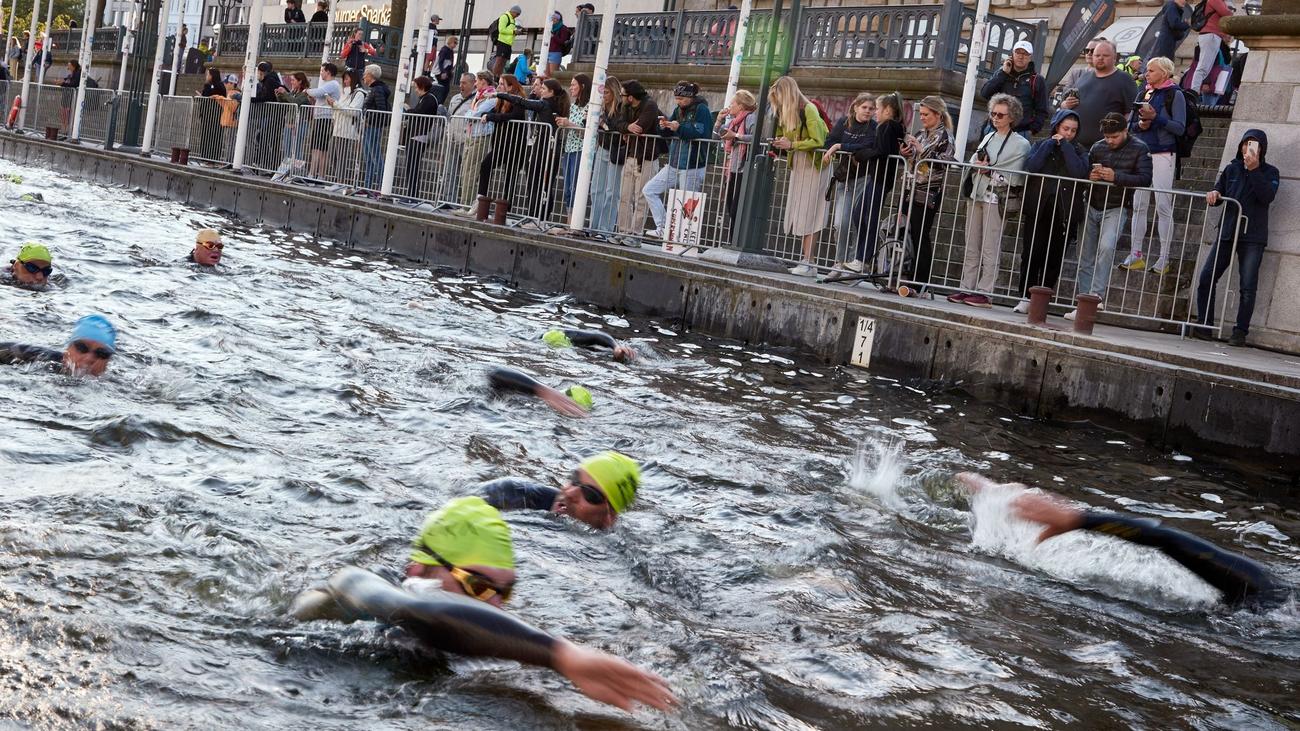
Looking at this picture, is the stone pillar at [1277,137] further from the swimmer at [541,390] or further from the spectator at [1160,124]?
the swimmer at [541,390]

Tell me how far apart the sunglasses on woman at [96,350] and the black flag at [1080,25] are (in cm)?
1201

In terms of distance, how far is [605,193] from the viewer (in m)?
A: 17.8

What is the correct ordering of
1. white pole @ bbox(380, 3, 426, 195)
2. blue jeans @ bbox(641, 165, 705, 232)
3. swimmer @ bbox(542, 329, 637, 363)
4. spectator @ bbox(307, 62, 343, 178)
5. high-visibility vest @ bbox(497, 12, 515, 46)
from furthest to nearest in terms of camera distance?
high-visibility vest @ bbox(497, 12, 515, 46), spectator @ bbox(307, 62, 343, 178), white pole @ bbox(380, 3, 426, 195), blue jeans @ bbox(641, 165, 705, 232), swimmer @ bbox(542, 329, 637, 363)

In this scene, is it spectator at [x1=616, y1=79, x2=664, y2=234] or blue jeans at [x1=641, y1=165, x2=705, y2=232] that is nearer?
blue jeans at [x1=641, y1=165, x2=705, y2=232]

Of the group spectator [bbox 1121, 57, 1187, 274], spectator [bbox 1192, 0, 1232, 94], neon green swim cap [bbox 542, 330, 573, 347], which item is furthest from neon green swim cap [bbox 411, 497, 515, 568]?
spectator [bbox 1192, 0, 1232, 94]

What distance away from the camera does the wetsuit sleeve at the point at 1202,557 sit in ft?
20.6

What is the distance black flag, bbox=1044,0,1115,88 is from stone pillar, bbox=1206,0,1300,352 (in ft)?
9.22

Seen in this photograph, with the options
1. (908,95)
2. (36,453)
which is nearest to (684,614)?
(36,453)

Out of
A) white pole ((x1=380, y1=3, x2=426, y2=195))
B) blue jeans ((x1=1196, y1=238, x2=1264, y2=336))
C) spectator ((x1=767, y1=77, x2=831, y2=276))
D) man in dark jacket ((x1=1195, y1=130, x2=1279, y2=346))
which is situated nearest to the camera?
man in dark jacket ((x1=1195, y1=130, x2=1279, y2=346))

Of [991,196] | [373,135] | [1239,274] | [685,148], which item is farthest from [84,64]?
[1239,274]

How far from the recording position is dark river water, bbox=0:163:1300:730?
442cm

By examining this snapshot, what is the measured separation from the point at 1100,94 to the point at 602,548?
9.85 meters

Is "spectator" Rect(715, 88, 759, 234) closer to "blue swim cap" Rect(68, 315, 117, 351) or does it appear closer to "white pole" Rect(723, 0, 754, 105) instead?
"white pole" Rect(723, 0, 754, 105)

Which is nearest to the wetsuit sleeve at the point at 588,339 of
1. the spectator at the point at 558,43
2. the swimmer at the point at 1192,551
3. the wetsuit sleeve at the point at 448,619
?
the swimmer at the point at 1192,551
